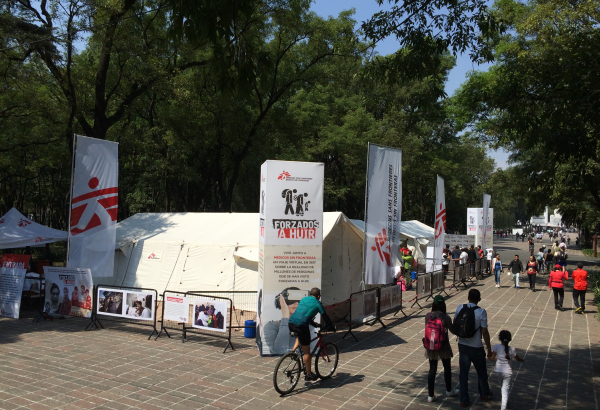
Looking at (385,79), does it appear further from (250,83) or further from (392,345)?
(392,345)

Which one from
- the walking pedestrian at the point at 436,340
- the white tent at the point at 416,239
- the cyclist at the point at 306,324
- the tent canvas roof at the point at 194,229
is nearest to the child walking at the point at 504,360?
the walking pedestrian at the point at 436,340

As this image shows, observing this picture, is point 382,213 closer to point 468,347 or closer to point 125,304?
point 468,347

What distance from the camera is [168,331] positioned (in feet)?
35.6

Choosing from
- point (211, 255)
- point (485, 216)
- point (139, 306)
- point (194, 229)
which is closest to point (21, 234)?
point (194, 229)

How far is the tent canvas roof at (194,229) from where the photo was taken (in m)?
13.9

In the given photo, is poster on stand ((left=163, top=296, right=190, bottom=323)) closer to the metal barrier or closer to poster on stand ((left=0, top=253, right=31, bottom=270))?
the metal barrier

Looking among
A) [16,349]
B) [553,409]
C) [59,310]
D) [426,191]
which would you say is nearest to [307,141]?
[426,191]

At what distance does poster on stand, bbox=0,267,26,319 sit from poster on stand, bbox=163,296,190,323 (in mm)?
4467

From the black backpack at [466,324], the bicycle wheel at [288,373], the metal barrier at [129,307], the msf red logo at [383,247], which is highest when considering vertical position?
the msf red logo at [383,247]

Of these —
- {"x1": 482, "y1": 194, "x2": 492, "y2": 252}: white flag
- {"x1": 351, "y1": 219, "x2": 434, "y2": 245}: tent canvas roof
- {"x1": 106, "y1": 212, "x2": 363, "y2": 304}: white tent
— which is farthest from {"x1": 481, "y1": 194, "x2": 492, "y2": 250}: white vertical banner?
{"x1": 106, "y1": 212, "x2": 363, "y2": 304}: white tent

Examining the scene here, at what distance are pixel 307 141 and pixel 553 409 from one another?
2561 cm

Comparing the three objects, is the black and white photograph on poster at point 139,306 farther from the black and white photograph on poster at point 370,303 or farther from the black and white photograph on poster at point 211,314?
the black and white photograph on poster at point 370,303

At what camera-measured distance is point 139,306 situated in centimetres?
1045

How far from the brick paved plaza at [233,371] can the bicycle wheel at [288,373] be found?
0.15 metres
